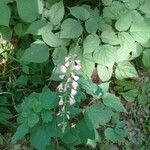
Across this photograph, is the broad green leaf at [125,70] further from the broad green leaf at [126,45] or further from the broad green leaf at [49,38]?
the broad green leaf at [49,38]

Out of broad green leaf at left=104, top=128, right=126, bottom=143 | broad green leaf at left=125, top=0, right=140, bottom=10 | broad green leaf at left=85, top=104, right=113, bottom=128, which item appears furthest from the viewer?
broad green leaf at left=125, top=0, right=140, bottom=10

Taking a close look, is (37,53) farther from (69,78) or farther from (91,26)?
(69,78)

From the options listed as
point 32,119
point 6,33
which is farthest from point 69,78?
point 6,33

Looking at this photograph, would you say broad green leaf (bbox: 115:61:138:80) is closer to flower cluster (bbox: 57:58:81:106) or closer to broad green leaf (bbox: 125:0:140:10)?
broad green leaf (bbox: 125:0:140:10)

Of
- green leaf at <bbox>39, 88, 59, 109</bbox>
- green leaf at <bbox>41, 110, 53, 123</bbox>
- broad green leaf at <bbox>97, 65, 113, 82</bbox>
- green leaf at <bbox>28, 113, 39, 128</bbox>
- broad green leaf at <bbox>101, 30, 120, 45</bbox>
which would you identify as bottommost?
broad green leaf at <bbox>97, 65, 113, 82</bbox>

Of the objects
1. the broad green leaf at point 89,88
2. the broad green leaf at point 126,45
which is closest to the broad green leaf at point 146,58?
the broad green leaf at point 126,45

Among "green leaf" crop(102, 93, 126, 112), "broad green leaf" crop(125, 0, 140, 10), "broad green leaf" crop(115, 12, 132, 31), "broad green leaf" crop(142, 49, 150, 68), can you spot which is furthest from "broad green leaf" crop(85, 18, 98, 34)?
"green leaf" crop(102, 93, 126, 112)
